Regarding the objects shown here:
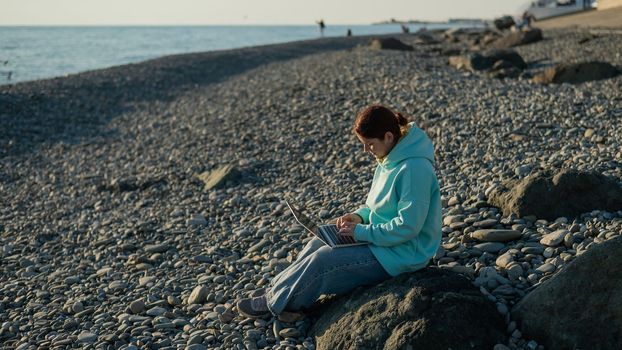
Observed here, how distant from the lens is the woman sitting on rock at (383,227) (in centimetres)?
470

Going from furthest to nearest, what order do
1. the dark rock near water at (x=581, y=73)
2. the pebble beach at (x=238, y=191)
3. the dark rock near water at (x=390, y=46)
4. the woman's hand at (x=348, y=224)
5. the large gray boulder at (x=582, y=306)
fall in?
the dark rock near water at (x=390, y=46) → the dark rock near water at (x=581, y=73) → the pebble beach at (x=238, y=191) → the woman's hand at (x=348, y=224) → the large gray boulder at (x=582, y=306)

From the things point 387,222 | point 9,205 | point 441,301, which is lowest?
point 9,205

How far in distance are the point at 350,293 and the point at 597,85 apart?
10.7 metres

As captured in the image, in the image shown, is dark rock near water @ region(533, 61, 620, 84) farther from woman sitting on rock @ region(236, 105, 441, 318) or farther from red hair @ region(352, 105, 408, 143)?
red hair @ region(352, 105, 408, 143)

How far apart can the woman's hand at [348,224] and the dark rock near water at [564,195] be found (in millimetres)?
2073

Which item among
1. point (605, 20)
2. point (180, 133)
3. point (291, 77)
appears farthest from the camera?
point (605, 20)

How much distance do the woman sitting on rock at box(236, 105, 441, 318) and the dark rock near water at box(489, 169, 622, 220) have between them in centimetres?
184

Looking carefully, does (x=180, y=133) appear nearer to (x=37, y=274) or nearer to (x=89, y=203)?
(x=89, y=203)

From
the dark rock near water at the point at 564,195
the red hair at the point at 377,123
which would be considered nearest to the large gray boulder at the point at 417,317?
the red hair at the point at 377,123

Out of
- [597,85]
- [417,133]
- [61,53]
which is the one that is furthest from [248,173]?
[61,53]

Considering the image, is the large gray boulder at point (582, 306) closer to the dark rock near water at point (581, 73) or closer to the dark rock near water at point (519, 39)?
the dark rock near water at point (581, 73)

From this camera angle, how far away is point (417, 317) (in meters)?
4.50

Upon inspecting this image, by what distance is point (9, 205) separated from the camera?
39.1 ft

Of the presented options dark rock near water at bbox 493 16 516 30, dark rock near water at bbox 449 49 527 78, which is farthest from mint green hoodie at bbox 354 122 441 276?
dark rock near water at bbox 493 16 516 30
